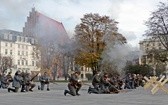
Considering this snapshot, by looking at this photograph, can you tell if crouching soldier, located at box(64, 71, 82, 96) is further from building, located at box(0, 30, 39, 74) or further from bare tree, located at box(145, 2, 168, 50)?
building, located at box(0, 30, 39, 74)

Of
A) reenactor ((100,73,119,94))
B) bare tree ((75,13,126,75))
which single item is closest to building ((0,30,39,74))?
bare tree ((75,13,126,75))

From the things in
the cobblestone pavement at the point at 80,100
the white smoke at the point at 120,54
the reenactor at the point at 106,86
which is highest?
the white smoke at the point at 120,54

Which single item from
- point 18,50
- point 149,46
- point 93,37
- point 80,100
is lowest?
point 80,100

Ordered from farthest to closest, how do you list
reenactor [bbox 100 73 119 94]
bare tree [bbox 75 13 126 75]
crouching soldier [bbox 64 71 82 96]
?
bare tree [bbox 75 13 126 75] < reenactor [bbox 100 73 119 94] < crouching soldier [bbox 64 71 82 96]

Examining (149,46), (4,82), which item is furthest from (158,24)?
(4,82)

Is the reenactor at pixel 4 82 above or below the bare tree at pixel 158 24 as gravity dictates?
below

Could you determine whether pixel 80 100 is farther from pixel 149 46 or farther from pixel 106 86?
pixel 149 46

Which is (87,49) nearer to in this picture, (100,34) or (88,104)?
(100,34)

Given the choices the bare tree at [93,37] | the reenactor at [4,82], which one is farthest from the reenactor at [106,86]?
the bare tree at [93,37]

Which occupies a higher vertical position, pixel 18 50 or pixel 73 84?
pixel 18 50

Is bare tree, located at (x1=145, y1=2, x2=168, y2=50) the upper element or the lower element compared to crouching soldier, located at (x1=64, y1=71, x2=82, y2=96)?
upper

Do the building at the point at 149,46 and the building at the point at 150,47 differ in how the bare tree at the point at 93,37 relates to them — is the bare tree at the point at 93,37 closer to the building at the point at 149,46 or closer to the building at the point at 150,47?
the building at the point at 149,46

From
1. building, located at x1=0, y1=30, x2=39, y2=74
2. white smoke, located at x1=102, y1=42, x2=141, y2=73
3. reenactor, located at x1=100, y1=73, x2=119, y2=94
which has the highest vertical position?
building, located at x1=0, y1=30, x2=39, y2=74

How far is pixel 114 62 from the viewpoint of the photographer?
53.2m
